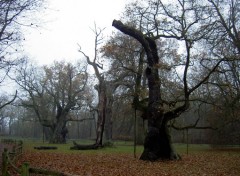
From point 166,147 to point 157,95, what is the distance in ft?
11.3

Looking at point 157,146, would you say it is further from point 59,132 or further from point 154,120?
point 59,132

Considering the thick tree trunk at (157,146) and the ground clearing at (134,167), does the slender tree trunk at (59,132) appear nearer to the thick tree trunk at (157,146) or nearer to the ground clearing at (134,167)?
the ground clearing at (134,167)

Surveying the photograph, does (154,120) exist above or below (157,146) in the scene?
above


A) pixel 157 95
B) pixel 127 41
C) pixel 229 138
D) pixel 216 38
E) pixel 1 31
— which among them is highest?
pixel 127 41

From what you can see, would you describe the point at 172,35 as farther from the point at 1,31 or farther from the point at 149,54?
the point at 1,31

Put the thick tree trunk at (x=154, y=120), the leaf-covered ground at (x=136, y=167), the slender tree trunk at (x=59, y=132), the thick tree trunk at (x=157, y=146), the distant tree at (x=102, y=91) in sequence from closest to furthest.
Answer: the leaf-covered ground at (x=136, y=167), the thick tree trunk at (x=157, y=146), the thick tree trunk at (x=154, y=120), the distant tree at (x=102, y=91), the slender tree trunk at (x=59, y=132)

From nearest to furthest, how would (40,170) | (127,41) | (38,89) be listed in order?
(40,170)
(127,41)
(38,89)

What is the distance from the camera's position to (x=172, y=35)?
903 inches

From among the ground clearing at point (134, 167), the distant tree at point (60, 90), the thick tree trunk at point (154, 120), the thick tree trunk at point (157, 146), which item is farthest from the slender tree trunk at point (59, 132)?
the thick tree trunk at point (157, 146)

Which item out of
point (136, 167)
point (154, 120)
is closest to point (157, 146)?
point (154, 120)

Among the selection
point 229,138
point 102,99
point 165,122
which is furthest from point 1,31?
point 229,138

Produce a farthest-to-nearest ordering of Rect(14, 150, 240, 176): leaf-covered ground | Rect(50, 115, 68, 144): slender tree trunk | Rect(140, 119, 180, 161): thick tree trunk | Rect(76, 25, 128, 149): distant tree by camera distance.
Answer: Rect(50, 115, 68, 144): slender tree trunk → Rect(76, 25, 128, 149): distant tree → Rect(140, 119, 180, 161): thick tree trunk → Rect(14, 150, 240, 176): leaf-covered ground

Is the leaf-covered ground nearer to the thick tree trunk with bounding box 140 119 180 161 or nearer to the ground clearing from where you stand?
the ground clearing

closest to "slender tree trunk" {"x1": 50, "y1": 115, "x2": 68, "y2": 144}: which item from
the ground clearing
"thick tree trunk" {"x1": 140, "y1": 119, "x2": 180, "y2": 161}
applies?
the ground clearing
